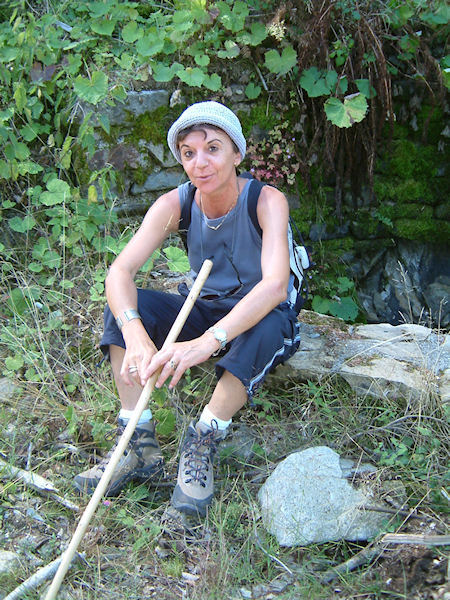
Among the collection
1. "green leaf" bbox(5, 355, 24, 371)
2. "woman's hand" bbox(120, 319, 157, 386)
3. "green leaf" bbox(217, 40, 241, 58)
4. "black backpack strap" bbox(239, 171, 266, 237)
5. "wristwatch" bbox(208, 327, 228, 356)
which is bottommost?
"green leaf" bbox(5, 355, 24, 371)

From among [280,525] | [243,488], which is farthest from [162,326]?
[280,525]

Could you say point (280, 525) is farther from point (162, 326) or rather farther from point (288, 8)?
point (288, 8)

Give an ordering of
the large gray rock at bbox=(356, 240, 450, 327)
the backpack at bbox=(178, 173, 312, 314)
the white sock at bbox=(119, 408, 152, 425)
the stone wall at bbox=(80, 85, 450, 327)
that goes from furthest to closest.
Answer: the large gray rock at bbox=(356, 240, 450, 327), the stone wall at bbox=(80, 85, 450, 327), the backpack at bbox=(178, 173, 312, 314), the white sock at bbox=(119, 408, 152, 425)

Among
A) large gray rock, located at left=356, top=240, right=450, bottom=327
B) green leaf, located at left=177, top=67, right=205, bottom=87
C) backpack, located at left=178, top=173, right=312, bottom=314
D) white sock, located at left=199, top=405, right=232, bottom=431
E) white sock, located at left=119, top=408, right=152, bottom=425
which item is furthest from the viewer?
large gray rock, located at left=356, top=240, right=450, bottom=327

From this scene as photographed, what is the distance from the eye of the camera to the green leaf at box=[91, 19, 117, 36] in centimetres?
382

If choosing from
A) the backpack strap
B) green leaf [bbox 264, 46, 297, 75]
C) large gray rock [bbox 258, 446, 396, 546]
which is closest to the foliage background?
green leaf [bbox 264, 46, 297, 75]

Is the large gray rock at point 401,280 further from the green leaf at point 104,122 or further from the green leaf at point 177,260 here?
the green leaf at point 104,122

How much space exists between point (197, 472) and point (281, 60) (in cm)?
260

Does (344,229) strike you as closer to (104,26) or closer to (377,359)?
(377,359)

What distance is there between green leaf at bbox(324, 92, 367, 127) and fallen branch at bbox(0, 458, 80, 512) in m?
2.59

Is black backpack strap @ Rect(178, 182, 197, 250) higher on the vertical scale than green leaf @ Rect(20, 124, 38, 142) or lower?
lower

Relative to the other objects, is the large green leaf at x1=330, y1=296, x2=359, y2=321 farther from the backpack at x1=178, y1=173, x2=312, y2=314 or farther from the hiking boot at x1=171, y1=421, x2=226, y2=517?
the hiking boot at x1=171, y1=421, x2=226, y2=517

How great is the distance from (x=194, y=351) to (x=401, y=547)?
3.19 feet

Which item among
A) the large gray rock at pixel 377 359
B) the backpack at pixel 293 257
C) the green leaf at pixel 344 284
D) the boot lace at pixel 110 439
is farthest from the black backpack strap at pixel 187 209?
the green leaf at pixel 344 284
